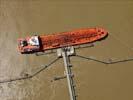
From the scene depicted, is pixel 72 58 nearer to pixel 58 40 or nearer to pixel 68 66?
pixel 68 66

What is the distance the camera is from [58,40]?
539cm

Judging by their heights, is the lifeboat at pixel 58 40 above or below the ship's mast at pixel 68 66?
above

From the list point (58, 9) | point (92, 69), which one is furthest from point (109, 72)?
point (58, 9)

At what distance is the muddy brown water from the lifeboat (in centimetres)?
10

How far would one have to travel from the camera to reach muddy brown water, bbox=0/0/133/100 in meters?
5.13

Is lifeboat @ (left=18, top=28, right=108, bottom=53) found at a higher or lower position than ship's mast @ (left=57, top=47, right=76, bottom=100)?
higher

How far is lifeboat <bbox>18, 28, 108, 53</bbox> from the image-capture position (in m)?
5.37

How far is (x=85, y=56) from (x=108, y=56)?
306 millimetres

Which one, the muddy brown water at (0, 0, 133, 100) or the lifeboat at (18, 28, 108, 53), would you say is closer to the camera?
the muddy brown water at (0, 0, 133, 100)

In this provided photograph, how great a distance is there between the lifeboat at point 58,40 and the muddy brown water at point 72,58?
95mm

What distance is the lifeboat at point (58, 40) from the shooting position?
5367 millimetres

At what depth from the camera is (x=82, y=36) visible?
5.45m

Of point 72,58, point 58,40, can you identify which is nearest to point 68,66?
point 72,58

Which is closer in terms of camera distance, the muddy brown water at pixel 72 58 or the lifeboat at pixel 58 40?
the muddy brown water at pixel 72 58
